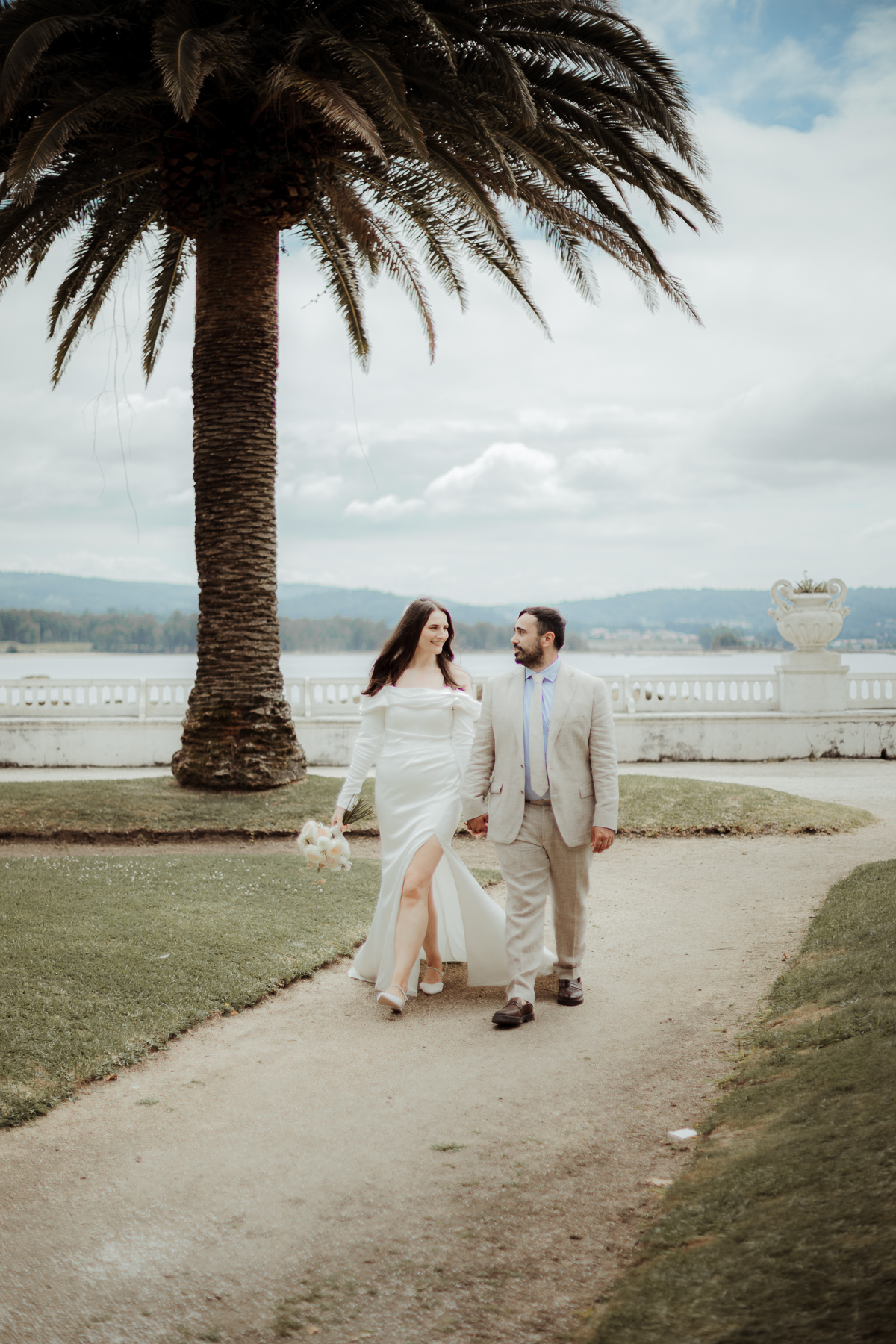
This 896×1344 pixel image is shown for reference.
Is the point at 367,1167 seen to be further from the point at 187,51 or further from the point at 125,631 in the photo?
the point at 125,631

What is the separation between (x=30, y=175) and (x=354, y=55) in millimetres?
3013

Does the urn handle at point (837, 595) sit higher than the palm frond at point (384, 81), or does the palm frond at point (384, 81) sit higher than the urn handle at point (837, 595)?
the palm frond at point (384, 81)

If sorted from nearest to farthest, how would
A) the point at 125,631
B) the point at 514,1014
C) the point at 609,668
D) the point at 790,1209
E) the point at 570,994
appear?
1. the point at 790,1209
2. the point at 514,1014
3. the point at 570,994
4. the point at 609,668
5. the point at 125,631

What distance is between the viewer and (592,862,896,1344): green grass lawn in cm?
209

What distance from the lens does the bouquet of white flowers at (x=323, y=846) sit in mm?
5699

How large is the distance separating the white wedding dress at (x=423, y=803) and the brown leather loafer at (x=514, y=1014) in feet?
1.55

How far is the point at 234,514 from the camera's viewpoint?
12.1 m

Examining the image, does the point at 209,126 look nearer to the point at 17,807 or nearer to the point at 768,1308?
the point at 17,807

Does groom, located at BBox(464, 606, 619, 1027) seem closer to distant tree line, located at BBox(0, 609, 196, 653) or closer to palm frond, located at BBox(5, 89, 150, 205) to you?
palm frond, located at BBox(5, 89, 150, 205)

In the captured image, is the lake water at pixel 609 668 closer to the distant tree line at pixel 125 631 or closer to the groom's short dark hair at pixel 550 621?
the distant tree line at pixel 125 631

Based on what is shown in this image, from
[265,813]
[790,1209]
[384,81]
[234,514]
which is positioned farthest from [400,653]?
[234,514]

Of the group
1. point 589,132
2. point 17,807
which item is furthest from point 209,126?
point 17,807

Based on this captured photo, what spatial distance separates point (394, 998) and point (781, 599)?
1699 cm

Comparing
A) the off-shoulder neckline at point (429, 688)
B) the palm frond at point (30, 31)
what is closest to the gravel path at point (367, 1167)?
the off-shoulder neckline at point (429, 688)
